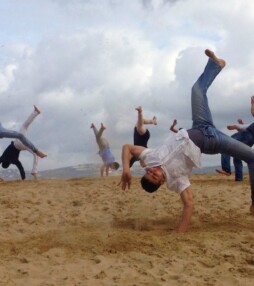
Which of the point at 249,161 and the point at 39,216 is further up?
the point at 249,161

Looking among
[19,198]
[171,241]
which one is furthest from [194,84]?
[19,198]

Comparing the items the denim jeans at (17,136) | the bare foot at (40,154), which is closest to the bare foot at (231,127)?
the bare foot at (40,154)

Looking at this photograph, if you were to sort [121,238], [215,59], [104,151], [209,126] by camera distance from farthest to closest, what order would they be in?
[104,151] < [215,59] < [209,126] < [121,238]

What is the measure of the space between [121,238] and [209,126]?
1.80 meters

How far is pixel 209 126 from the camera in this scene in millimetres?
6031

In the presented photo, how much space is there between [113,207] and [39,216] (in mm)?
1286

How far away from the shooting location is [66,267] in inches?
181

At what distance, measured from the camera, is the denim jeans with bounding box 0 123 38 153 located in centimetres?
1062

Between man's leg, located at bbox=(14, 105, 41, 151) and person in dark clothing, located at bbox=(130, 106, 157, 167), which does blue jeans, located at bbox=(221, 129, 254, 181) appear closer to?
person in dark clothing, located at bbox=(130, 106, 157, 167)

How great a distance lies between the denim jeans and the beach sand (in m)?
1.80

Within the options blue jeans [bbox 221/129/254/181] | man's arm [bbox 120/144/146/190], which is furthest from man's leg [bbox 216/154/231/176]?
man's arm [bbox 120/144/146/190]

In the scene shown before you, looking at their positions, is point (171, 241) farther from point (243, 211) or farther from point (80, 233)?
point (243, 211)

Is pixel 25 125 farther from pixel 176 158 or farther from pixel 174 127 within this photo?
pixel 176 158

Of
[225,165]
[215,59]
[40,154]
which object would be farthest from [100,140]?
[215,59]
